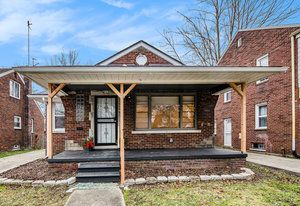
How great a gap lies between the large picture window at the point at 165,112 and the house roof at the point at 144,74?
210cm

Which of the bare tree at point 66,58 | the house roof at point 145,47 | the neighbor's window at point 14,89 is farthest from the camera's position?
the bare tree at point 66,58

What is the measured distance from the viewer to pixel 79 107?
884cm

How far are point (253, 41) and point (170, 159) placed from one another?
9313 millimetres

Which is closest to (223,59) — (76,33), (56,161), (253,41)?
(253,41)

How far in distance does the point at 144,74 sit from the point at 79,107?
3.64 metres

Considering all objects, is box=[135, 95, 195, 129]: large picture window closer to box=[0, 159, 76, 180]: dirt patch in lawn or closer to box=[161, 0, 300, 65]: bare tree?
box=[0, 159, 76, 180]: dirt patch in lawn

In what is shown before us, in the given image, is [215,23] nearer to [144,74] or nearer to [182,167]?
[144,74]

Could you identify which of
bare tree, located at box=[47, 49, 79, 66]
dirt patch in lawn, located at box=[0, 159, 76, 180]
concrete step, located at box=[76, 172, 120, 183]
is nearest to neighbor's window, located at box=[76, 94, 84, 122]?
dirt patch in lawn, located at box=[0, 159, 76, 180]

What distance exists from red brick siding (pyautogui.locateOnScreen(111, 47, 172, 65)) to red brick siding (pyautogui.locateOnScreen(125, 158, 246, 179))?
179 inches

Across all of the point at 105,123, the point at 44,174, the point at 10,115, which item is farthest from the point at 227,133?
the point at 10,115

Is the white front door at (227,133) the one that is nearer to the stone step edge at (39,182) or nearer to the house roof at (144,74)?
the house roof at (144,74)

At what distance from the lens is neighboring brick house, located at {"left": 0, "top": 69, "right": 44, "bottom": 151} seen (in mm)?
14875

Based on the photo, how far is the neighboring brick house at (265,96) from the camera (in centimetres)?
1034

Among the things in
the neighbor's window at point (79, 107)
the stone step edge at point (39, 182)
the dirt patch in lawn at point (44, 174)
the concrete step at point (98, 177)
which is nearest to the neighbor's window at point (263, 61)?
the neighbor's window at point (79, 107)
